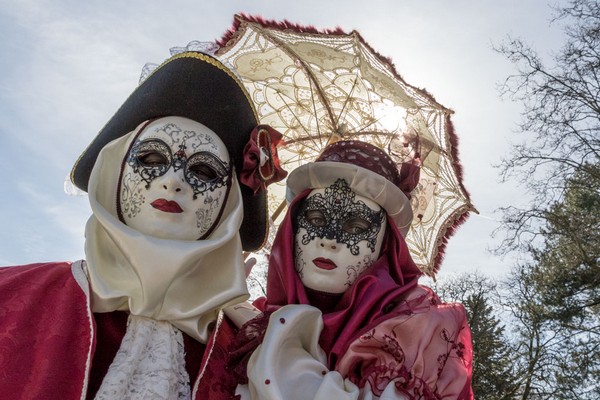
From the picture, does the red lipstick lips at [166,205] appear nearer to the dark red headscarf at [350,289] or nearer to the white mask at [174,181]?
the white mask at [174,181]

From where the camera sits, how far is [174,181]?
2977 millimetres

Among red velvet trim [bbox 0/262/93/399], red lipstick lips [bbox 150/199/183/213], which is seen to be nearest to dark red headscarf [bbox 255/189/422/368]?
red lipstick lips [bbox 150/199/183/213]

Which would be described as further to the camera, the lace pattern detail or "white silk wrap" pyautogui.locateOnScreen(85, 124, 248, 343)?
"white silk wrap" pyautogui.locateOnScreen(85, 124, 248, 343)

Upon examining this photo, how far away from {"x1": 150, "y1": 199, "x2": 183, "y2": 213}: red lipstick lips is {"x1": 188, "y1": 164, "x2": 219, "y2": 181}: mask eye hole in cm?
22

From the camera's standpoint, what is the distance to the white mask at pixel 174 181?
295cm

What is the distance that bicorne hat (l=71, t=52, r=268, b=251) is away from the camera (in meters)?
3.27

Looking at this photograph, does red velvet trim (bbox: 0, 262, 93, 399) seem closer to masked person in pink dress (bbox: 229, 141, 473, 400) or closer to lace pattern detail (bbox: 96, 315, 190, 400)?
lace pattern detail (bbox: 96, 315, 190, 400)

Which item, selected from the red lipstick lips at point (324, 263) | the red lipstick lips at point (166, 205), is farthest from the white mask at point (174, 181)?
the red lipstick lips at point (324, 263)

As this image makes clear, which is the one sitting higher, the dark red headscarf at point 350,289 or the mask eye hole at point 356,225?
the mask eye hole at point 356,225

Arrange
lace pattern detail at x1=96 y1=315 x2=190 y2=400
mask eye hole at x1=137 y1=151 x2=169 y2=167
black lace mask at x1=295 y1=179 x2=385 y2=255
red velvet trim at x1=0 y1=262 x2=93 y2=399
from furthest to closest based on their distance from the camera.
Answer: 1. black lace mask at x1=295 y1=179 x2=385 y2=255
2. mask eye hole at x1=137 y1=151 x2=169 y2=167
3. lace pattern detail at x1=96 y1=315 x2=190 y2=400
4. red velvet trim at x1=0 y1=262 x2=93 y2=399

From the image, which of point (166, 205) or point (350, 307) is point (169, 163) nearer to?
point (166, 205)

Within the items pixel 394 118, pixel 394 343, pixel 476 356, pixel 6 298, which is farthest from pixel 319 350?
pixel 476 356

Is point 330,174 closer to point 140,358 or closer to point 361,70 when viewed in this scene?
point 361,70

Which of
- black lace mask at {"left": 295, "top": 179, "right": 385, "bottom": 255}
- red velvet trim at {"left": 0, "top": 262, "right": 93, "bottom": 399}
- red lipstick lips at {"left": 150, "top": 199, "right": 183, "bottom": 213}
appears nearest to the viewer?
red velvet trim at {"left": 0, "top": 262, "right": 93, "bottom": 399}
